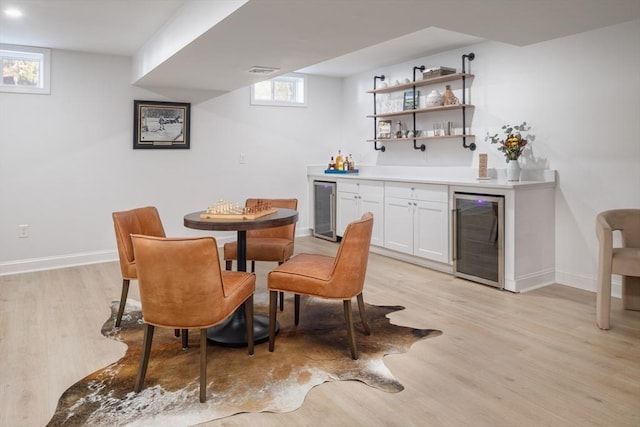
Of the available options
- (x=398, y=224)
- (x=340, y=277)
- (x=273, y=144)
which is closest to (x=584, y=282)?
(x=398, y=224)

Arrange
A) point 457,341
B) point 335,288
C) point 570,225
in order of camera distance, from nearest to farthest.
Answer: point 335,288, point 457,341, point 570,225

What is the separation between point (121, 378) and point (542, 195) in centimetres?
361

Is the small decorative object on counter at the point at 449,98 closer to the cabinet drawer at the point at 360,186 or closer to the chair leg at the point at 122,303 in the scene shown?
the cabinet drawer at the point at 360,186

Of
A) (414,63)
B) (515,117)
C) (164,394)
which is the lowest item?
(164,394)

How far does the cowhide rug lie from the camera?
6.82 feet

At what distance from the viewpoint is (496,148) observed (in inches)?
181

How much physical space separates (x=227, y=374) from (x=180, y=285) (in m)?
0.62

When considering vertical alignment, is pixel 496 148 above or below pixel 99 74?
below

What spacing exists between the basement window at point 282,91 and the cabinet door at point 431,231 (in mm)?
2675

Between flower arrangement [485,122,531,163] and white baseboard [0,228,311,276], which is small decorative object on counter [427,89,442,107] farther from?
white baseboard [0,228,311,276]

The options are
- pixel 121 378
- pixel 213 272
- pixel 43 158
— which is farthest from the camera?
pixel 43 158

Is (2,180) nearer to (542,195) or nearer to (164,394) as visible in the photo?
(164,394)

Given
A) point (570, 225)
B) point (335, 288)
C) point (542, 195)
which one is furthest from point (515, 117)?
point (335, 288)

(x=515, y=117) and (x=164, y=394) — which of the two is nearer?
(x=164, y=394)
